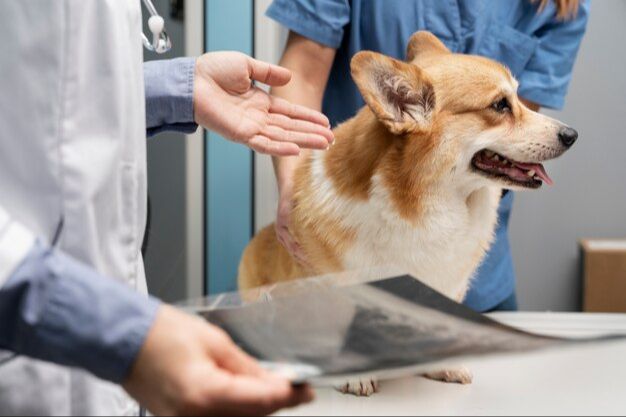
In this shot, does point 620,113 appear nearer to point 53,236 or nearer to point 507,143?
point 507,143

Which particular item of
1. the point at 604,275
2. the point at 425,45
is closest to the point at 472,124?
the point at 425,45

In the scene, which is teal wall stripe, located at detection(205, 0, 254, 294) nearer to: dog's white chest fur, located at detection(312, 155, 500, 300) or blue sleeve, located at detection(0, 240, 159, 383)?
dog's white chest fur, located at detection(312, 155, 500, 300)

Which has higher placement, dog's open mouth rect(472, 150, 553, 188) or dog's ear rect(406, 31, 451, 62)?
dog's ear rect(406, 31, 451, 62)

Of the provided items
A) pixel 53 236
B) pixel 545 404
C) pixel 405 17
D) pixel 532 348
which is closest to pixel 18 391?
pixel 53 236

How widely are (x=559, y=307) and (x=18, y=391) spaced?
1.22 m

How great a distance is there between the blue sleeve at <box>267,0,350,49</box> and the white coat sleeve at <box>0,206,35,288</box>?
2.61 feet

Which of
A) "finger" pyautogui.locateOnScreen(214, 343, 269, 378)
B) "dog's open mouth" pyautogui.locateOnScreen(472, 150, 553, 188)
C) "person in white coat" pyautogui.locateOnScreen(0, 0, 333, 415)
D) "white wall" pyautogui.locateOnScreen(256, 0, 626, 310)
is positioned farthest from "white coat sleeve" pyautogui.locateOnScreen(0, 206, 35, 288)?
"white wall" pyautogui.locateOnScreen(256, 0, 626, 310)

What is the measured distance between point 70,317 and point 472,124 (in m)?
0.72

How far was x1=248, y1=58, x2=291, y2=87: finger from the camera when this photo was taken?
0.81 meters

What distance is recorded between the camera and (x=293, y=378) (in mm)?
400

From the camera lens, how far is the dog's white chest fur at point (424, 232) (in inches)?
38.7

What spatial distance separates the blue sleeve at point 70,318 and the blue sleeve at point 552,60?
3.10 feet

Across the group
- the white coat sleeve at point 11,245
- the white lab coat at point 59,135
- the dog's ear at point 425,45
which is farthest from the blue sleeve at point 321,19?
the white coat sleeve at point 11,245

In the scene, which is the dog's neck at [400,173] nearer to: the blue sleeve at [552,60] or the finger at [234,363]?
the blue sleeve at [552,60]
